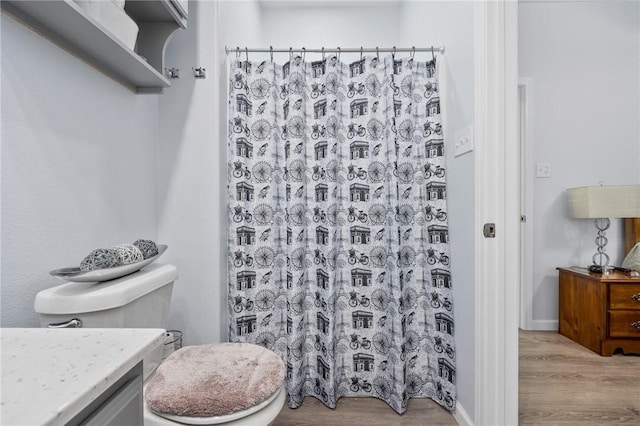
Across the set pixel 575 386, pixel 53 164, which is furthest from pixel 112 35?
pixel 575 386

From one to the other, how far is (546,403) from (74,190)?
7.53 feet

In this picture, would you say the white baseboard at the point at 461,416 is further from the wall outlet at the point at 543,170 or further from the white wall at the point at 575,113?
the wall outlet at the point at 543,170

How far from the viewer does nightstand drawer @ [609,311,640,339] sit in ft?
6.89

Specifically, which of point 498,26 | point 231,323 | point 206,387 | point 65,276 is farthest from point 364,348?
point 498,26

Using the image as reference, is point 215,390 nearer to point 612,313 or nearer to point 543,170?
point 612,313

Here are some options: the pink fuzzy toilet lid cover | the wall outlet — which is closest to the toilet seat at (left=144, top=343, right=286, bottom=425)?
the pink fuzzy toilet lid cover

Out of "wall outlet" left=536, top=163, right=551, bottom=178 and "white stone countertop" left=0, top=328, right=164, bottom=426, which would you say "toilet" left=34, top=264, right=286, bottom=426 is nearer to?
"white stone countertop" left=0, top=328, right=164, bottom=426

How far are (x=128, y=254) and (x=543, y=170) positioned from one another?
2931 millimetres

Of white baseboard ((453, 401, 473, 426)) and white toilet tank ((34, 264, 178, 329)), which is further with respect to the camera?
white baseboard ((453, 401, 473, 426))

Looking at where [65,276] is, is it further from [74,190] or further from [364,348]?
[364,348]

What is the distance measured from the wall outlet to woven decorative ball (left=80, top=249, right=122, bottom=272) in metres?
2.92

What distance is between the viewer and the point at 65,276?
80 centimetres

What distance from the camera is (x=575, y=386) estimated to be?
1.75 m

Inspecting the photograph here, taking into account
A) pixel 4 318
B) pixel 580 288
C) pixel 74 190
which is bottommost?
pixel 580 288
